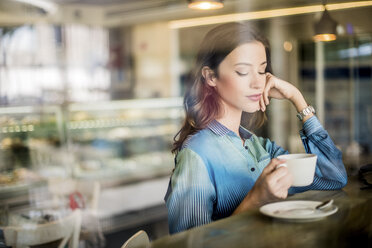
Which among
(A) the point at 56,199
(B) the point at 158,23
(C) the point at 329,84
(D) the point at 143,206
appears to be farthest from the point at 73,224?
(B) the point at 158,23

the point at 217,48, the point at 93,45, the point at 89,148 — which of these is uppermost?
the point at 93,45

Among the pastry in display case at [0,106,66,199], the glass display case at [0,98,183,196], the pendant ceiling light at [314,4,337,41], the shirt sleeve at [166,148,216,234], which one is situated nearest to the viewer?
the shirt sleeve at [166,148,216,234]

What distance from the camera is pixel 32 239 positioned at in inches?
95.3

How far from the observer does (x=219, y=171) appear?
155 cm

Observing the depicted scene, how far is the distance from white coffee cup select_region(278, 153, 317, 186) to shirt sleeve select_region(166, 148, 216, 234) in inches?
10.8

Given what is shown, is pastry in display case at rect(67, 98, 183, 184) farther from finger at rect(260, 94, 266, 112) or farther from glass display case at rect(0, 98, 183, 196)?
finger at rect(260, 94, 266, 112)

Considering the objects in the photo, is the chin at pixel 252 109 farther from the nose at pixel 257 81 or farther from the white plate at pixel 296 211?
the white plate at pixel 296 211

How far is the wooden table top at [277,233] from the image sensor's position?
1.13m

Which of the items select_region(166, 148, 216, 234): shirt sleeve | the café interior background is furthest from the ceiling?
select_region(166, 148, 216, 234): shirt sleeve

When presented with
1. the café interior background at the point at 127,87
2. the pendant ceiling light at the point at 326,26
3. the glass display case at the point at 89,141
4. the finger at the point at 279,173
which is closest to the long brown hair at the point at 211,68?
the café interior background at the point at 127,87

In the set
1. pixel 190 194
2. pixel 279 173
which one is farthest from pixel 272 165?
pixel 190 194

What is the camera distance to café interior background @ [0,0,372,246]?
241 centimetres

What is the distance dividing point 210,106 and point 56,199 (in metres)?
2.27

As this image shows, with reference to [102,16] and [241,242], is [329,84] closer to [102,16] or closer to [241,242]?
[102,16]
